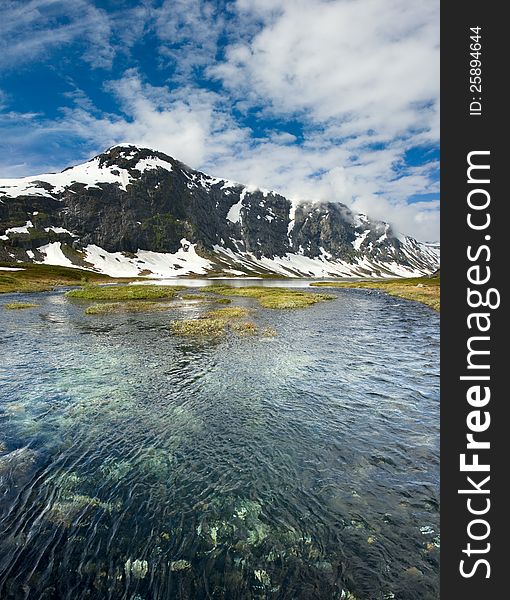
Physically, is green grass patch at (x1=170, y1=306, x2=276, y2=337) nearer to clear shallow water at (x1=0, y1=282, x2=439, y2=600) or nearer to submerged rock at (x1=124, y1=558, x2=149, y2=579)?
clear shallow water at (x1=0, y1=282, x2=439, y2=600)

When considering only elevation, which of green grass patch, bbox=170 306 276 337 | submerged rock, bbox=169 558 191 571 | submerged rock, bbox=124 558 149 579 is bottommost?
submerged rock, bbox=169 558 191 571

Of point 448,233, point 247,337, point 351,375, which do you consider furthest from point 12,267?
point 448,233

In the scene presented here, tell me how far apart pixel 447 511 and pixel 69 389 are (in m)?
23.0

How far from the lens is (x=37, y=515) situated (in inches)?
424

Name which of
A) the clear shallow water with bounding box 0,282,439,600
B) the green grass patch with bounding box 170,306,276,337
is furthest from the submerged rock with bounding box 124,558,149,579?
the green grass patch with bounding box 170,306,276,337

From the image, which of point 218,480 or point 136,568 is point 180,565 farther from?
point 218,480

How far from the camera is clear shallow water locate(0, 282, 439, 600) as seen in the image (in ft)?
28.8

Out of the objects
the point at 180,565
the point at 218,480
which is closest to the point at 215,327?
the point at 218,480

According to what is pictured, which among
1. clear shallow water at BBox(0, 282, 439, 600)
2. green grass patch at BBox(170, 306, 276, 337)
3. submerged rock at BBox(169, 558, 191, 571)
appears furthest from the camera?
green grass patch at BBox(170, 306, 276, 337)

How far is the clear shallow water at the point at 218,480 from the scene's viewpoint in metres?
8.77

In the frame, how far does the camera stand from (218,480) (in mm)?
12945

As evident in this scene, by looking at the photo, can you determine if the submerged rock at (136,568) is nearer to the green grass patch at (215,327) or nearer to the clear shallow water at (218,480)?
the clear shallow water at (218,480)

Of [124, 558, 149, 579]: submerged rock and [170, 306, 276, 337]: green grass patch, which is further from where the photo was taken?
[170, 306, 276, 337]: green grass patch

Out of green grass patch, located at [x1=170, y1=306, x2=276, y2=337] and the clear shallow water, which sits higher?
green grass patch, located at [x1=170, y1=306, x2=276, y2=337]
